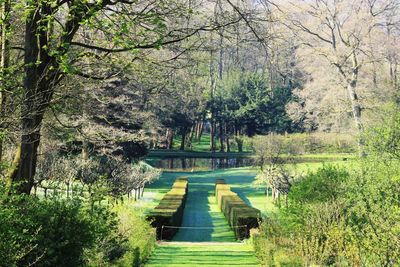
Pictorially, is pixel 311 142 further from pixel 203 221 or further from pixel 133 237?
pixel 133 237

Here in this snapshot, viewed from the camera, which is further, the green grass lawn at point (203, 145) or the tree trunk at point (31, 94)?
the green grass lawn at point (203, 145)

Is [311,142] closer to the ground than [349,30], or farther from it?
closer to the ground

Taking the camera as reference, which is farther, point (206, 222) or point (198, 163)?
point (198, 163)

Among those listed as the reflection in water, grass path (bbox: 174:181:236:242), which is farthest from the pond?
grass path (bbox: 174:181:236:242)

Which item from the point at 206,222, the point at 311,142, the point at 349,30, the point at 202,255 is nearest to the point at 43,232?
the point at 202,255

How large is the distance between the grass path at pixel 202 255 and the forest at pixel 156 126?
55mm

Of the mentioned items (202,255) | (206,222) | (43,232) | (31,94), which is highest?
(31,94)

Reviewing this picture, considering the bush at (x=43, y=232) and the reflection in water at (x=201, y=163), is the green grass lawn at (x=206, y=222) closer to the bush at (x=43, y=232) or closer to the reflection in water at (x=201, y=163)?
the bush at (x=43, y=232)

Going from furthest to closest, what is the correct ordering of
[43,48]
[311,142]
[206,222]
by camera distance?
1. [311,142]
2. [206,222]
3. [43,48]

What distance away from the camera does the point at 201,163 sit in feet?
181

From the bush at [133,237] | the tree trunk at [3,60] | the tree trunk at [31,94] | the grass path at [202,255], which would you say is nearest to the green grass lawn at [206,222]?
the grass path at [202,255]

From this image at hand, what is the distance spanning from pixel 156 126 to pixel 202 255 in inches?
982

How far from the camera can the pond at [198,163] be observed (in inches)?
2077

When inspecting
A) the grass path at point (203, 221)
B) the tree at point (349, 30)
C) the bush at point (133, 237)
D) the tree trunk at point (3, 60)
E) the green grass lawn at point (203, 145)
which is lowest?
the grass path at point (203, 221)
